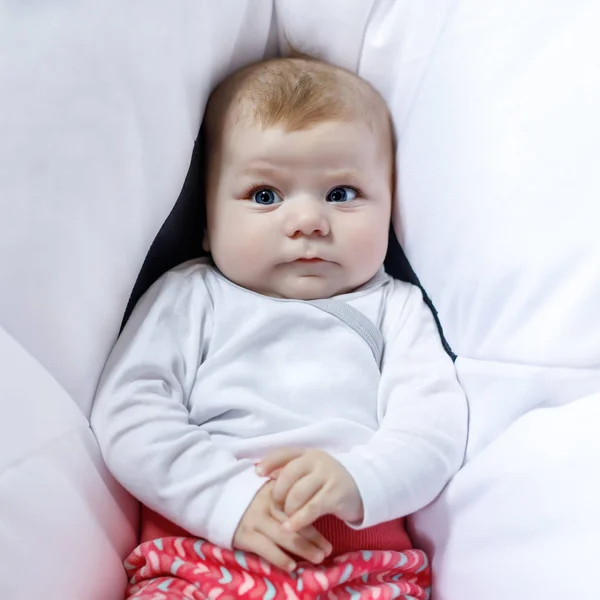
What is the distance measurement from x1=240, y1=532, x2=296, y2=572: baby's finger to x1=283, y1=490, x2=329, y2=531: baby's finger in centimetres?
3

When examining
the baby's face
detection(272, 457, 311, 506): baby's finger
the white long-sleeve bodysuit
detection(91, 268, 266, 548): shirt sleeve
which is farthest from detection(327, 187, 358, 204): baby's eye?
detection(272, 457, 311, 506): baby's finger

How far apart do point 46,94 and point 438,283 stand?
52 centimetres

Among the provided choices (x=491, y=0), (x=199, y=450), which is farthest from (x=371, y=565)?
(x=491, y=0)

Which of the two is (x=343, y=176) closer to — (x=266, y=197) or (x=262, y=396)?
(x=266, y=197)

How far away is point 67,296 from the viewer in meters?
0.83

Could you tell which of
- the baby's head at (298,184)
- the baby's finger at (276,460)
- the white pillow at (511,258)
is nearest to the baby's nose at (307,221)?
the baby's head at (298,184)

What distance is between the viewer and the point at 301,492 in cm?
77

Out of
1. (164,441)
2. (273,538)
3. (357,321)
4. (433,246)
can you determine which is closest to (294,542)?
(273,538)

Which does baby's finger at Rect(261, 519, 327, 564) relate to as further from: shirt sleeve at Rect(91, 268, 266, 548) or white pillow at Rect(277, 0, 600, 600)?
white pillow at Rect(277, 0, 600, 600)

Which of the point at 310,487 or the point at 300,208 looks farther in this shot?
the point at 300,208

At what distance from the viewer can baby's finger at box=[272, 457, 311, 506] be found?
78 cm

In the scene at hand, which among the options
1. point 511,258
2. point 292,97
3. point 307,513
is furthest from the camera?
point 292,97

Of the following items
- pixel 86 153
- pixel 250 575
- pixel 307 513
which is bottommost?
pixel 250 575

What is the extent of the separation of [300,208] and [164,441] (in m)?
0.33
